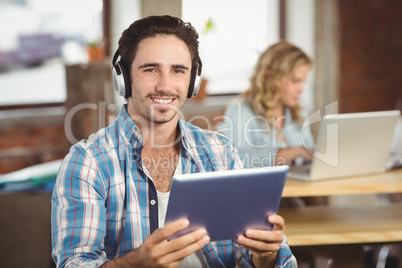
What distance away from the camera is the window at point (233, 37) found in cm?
386

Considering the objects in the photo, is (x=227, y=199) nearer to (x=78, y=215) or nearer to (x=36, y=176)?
(x=78, y=215)

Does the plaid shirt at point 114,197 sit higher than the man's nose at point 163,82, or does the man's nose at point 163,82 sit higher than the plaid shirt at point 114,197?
the man's nose at point 163,82

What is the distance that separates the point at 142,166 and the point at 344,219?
2.93ft

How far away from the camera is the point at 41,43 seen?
3979 millimetres

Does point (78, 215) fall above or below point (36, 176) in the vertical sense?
above

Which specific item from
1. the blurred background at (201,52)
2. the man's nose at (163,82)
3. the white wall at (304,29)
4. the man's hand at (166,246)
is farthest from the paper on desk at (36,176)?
the white wall at (304,29)

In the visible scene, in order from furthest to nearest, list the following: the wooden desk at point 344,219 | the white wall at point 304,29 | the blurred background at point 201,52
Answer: the white wall at point 304,29 < the blurred background at point 201,52 < the wooden desk at point 344,219

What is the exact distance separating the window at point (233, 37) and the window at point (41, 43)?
85 cm

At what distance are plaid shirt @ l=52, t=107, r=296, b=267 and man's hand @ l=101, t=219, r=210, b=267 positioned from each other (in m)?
0.16

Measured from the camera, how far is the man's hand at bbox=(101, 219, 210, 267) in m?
1.08

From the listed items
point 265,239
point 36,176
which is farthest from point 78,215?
point 36,176

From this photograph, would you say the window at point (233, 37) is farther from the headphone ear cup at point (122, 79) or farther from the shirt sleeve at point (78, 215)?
the shirt sleeve at point (78, 215)

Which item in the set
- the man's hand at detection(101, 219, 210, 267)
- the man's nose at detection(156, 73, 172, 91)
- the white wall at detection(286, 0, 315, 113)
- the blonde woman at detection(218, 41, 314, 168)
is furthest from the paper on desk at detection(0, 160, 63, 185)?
the white wall at detection(286, 0, 315, 113)

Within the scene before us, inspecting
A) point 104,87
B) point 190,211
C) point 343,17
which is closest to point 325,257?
point 190,211
